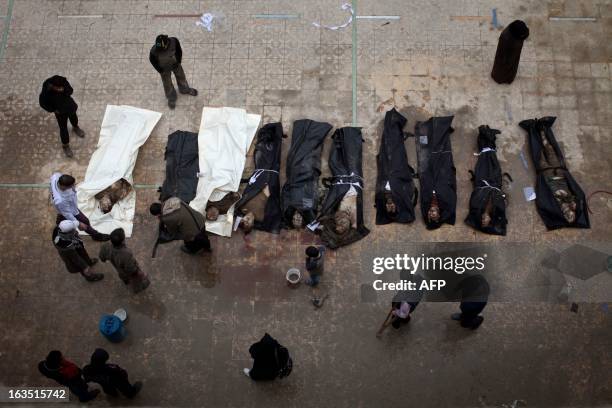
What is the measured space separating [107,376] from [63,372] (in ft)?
1.78

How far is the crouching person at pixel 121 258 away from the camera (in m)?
8.16

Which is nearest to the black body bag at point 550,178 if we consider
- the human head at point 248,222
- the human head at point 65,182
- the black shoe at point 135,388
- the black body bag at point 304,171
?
the black body bag at point 304,171

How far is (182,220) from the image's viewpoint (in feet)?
28.5

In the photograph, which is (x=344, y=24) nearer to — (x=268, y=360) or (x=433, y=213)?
(x=433, y=213)

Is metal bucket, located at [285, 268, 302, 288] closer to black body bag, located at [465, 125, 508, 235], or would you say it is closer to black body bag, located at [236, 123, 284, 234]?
black body bag, located at [236, 123, 284, 234]

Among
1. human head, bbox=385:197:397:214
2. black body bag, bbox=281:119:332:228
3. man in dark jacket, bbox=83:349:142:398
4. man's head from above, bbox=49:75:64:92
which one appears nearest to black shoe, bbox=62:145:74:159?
man's head from above, bbox=49:75:64:92

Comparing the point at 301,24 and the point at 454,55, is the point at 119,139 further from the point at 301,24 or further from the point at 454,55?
the point at 454,55

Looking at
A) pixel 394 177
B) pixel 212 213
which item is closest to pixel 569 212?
pixel 394 177

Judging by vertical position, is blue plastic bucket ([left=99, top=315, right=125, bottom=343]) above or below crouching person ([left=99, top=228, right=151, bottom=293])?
below

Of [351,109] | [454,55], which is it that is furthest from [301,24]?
[454,55]

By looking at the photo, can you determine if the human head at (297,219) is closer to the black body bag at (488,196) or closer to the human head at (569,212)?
the black body bag at (488,196)

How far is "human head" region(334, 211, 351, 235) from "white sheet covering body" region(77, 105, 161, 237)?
10.9 ft

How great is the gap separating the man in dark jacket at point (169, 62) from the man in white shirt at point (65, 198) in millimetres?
2494

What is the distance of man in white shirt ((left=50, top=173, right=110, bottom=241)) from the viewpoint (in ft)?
27.9
